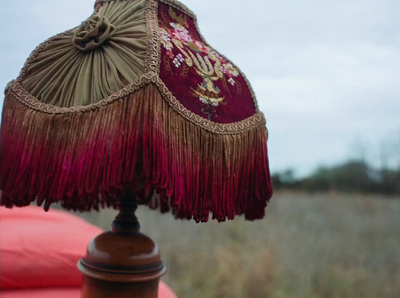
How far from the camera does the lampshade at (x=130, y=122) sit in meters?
0.46

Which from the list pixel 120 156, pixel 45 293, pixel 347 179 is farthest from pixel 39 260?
pixel 347 179

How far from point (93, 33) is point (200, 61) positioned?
164 millimetres

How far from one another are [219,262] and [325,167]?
1209 mm

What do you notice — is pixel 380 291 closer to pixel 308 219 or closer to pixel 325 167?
pixel 308 219

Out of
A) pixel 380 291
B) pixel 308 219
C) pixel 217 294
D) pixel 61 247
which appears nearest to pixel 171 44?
pixel 61 247

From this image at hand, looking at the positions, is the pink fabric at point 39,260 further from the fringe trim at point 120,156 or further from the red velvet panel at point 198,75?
the red velvet panel at point 198,75

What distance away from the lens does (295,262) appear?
6.06ft

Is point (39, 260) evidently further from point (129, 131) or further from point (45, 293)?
point (129, 131)

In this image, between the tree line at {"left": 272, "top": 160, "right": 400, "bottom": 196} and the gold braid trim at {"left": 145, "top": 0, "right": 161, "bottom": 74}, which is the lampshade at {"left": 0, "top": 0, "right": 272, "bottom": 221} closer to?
the gold braid trim at {"left": 145, "top": 0, "right": 161, "bottom": 74}

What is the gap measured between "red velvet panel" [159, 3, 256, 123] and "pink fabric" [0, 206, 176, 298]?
52cm

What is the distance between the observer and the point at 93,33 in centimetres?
53

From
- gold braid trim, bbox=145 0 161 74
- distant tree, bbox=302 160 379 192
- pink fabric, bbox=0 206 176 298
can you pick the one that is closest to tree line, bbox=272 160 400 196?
distant tree, bbox=302 160 379 192

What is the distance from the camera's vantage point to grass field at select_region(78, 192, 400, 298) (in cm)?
172

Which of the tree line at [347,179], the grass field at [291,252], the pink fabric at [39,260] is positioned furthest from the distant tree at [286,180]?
the pink fabric at [39,260]
